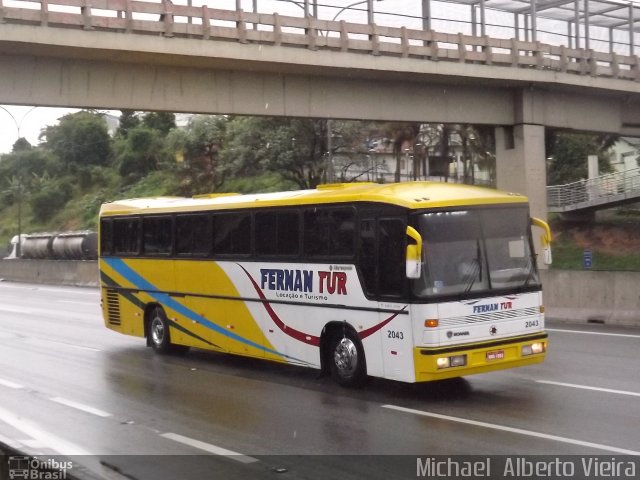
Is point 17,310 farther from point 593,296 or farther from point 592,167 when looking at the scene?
point 592,167

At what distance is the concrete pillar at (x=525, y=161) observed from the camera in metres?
31.5

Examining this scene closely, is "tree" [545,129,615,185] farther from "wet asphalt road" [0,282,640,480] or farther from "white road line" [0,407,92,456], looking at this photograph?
"white road line" [0,407,92,456]

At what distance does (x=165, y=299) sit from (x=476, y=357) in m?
7.35

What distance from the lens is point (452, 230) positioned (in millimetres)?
11289

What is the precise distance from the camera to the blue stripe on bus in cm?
1435

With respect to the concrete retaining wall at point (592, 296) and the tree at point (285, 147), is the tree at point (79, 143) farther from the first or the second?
the concrete retaining wall at point (592, 296)

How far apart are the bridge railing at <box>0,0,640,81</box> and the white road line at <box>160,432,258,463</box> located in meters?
13.2

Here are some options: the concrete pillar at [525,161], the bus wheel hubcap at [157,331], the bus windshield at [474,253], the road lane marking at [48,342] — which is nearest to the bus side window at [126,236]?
the bus wheel hubcap at [157,331]

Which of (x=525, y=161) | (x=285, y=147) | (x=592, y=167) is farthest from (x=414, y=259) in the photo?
(x=592, y=167)

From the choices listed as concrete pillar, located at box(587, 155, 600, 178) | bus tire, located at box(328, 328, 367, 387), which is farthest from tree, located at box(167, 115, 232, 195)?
bus tire, located at box(328, 328, 367, 387)

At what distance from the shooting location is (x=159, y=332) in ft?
55.8

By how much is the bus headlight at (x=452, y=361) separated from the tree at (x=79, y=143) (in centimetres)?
6660

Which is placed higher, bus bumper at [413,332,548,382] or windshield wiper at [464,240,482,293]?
windshield wiper at [464,240,482,293]

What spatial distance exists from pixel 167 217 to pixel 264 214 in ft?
10.7
